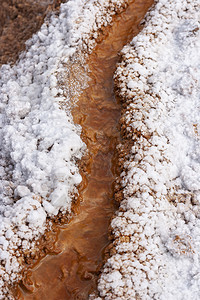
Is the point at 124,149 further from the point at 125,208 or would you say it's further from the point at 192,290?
the point at 192,290

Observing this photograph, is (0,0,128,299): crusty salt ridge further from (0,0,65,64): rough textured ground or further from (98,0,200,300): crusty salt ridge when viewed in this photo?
(98,0,200,300): crusty salt ridge

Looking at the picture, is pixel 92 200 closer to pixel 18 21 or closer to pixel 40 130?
pixel 40 130

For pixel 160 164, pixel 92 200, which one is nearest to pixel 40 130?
pixel 92 200

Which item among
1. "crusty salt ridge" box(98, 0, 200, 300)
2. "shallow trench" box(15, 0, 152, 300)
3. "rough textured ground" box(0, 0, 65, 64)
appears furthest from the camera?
"rough textured ground" box(0, 0, 65, 64)

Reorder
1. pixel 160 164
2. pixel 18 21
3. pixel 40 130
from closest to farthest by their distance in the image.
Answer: pixel 160 164 < pixel 40 130 < pixel 18 21

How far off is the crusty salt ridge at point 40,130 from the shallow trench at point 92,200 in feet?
0.43

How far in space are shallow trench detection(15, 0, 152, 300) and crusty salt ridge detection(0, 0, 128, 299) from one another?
131 millimetres

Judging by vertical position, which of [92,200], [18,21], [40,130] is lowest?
[92,200]

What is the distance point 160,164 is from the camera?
9.71 feet

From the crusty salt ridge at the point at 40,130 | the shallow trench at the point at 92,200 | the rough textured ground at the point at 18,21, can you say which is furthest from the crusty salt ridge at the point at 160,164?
the rough textured ground at the point at 18,21

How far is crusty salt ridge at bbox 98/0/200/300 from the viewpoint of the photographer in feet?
8.16

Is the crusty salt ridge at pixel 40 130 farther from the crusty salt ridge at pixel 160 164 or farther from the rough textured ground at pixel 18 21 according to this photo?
the crusty salt ridge at pixel 160 164

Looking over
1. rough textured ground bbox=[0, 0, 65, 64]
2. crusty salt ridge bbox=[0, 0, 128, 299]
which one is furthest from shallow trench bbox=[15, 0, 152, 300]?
rough textured ground bbox=[0, 0, 65, 64]

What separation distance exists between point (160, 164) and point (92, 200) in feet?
2.23
